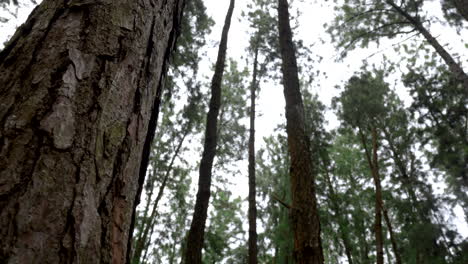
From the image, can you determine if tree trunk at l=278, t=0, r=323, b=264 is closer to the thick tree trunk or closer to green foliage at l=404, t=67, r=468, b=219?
the thick tree trunk

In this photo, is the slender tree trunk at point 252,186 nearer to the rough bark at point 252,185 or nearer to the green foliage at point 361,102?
the rough bark at point 252,185

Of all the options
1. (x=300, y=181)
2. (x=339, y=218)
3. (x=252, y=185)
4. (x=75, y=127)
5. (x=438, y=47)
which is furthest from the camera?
(x=252, y=185)

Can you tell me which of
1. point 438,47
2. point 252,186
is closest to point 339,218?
point 252,186

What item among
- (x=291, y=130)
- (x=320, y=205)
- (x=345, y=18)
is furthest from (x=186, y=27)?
(x=320, y=205)

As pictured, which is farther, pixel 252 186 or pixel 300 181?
pixel 252 186

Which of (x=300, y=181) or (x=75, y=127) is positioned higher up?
(x=300, y=181)

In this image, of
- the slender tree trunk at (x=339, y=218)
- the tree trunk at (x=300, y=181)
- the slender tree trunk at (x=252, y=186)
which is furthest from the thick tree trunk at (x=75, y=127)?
the slender tree trunk at (x=339, y=218)

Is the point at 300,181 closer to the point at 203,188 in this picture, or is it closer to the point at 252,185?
the point at 203,188

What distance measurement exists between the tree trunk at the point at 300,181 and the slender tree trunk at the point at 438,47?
560 cm

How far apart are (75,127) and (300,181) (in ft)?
11.6

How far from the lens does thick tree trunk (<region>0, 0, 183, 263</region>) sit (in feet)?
1.56

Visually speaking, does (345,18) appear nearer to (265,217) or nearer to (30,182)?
(265,217)

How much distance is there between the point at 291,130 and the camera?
4.39 meters

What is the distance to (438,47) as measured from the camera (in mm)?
8828
